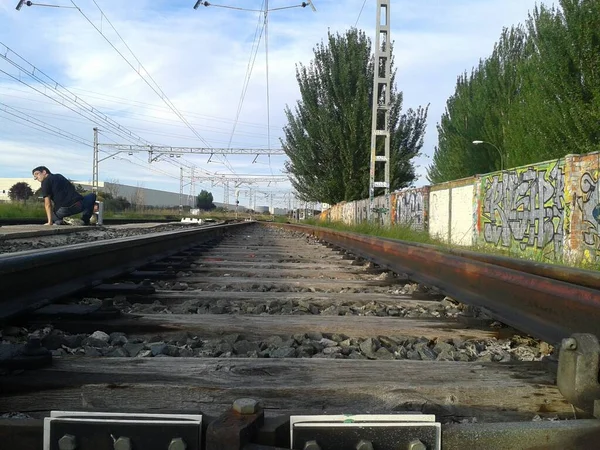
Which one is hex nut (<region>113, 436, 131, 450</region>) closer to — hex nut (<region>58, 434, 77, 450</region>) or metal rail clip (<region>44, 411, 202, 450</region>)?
metal rail clip (<region>44, 411, 202, 450</region>)

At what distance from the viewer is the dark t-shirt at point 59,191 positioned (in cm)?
1220

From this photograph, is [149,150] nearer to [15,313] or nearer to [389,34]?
[389,34]

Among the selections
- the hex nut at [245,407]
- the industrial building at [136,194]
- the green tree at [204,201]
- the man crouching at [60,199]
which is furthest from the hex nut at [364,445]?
the green tree at [204,201]

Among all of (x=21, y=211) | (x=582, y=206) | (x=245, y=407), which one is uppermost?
(x=582, y=206)

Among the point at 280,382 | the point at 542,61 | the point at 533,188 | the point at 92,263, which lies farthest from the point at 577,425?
the point at 542,61

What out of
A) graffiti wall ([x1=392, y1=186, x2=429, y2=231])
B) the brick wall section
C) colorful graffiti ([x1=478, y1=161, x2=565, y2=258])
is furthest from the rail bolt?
graffiti wall ([x1=392, y1=186, x2=429, y2=231])

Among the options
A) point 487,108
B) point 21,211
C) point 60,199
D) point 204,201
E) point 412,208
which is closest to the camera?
point 60,199

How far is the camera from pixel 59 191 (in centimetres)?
1298

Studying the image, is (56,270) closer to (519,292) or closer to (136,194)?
(519,292)

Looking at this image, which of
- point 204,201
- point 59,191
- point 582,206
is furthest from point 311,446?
point 204,201

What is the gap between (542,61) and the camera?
25781 mm

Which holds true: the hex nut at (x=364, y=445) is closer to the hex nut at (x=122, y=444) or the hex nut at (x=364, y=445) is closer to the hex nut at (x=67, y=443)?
the hex nut at (x=122, y=444)

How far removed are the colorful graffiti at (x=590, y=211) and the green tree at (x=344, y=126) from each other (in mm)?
17683

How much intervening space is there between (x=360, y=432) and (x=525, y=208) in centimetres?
1369
